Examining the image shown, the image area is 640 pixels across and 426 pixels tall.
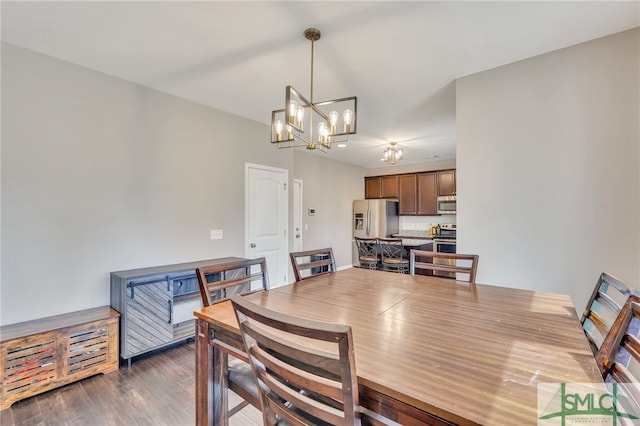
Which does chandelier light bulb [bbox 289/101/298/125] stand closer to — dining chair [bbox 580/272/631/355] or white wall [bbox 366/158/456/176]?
dining chair [bbox 580/272/631/355]

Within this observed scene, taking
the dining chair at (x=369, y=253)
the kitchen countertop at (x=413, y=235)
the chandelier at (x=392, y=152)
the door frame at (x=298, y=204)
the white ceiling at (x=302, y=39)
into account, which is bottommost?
the dining chair at (x=369, y=253)

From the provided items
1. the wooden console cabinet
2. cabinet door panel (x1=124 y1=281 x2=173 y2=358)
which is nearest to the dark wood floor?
the wooden console cabinet

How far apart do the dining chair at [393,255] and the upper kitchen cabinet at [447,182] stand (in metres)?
2.19

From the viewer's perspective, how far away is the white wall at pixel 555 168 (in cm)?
208

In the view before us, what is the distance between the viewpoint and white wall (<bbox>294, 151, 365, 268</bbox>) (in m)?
5.85

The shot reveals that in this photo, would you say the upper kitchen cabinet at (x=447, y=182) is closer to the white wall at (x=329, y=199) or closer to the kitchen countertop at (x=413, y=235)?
the kitchen countertop at (x=413, y=235)

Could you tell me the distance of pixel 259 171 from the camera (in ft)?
13.7

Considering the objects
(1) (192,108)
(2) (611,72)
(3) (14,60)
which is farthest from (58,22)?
(2) (611,72)

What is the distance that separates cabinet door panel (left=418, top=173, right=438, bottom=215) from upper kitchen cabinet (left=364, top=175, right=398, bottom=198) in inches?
24.9

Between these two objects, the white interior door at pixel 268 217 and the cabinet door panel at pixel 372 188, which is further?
the cabinet door panel at pixel 372 188

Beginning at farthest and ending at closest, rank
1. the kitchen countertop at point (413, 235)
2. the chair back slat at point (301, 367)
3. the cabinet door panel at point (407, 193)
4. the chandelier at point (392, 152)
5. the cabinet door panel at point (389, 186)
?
the cabinet door panel at point (389, 186) → the cabinet door panel at point (407, 193) → the kitchen countertop at point (413, 235) → the chandelier at point (392, 152) → the chair back slat at point (301, 367)

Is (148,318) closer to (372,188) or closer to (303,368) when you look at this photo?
(303,368)

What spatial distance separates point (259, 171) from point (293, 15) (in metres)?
2.47

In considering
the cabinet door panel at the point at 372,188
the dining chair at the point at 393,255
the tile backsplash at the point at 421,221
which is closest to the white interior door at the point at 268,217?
the dining chair at the point at 393,255
